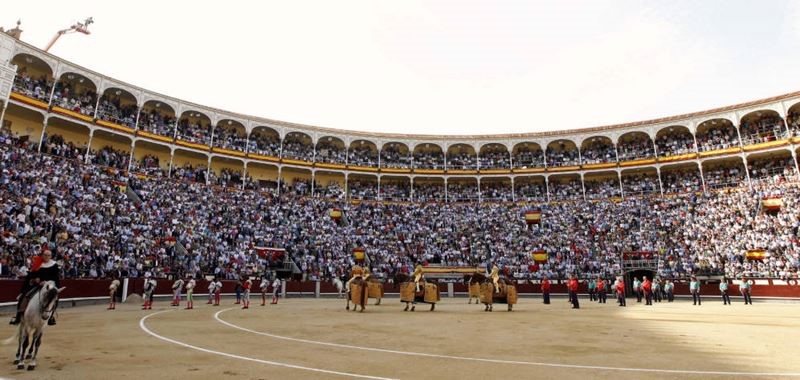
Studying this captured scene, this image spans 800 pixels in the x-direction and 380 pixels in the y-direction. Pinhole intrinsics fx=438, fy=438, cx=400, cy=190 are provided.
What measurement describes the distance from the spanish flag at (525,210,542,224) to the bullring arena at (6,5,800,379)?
0.35 m

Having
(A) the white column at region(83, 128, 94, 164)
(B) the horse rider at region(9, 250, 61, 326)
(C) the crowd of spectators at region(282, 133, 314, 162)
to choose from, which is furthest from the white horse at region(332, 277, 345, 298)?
(B) the horse rider at region(9, 250, 61, 326)

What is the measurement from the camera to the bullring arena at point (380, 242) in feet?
25.0

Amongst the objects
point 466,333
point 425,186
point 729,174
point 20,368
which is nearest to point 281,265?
point 425,186

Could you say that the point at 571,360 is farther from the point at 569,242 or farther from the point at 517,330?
the point at 569,242

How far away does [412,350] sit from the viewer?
8.09 meters

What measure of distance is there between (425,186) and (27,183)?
35.5m

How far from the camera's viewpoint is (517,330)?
11.4 meters

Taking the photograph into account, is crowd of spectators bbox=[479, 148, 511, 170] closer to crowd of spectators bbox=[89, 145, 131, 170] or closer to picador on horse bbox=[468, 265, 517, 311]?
picador on horse bbox=[468, 265, 517, 311]

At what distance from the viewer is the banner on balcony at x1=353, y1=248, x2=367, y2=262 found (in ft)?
122

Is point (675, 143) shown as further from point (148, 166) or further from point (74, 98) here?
point (74, 98)

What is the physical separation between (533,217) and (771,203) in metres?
18.2

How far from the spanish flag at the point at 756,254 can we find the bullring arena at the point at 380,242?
0.14m

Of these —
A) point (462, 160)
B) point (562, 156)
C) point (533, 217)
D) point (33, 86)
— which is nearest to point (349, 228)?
point (462, 160)

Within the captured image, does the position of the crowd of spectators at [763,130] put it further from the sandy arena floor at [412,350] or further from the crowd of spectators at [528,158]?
the sandy arena floor at [412,350]
